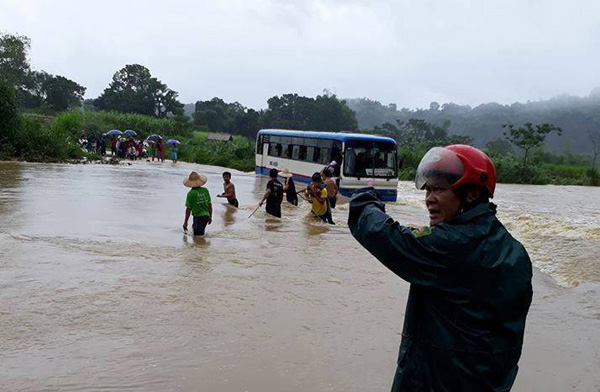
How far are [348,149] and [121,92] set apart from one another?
208 feet

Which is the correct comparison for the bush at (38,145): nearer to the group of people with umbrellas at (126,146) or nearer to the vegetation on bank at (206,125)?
the vegetation on bank at (206,125)

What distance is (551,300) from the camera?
28.7 feet

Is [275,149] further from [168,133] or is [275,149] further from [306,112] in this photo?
[306,112]

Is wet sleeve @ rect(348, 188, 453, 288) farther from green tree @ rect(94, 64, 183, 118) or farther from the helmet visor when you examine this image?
green tree @ rect(94, 64, 183, 118)

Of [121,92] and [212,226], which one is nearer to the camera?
[212,226]

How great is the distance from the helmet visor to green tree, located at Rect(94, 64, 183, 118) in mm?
74427

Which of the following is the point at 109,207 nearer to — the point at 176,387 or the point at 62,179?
the point at 62,179

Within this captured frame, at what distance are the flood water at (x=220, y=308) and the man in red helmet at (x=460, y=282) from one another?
3100mm

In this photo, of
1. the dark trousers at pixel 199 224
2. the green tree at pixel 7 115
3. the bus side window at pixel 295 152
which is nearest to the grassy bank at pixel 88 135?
the green tree at pixel 7 115

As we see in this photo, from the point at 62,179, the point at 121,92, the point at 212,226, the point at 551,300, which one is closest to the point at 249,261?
the point at 212,226

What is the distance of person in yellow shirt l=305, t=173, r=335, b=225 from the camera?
548 inches

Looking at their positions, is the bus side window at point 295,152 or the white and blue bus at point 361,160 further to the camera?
the bus side window at point 295,152

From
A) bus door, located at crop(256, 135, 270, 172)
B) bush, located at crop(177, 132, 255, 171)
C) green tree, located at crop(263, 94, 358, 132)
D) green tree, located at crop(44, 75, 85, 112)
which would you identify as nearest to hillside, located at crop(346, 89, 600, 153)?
green tree, located at crop(263, 94, 358, 132)

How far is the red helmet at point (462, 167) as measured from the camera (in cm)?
203
